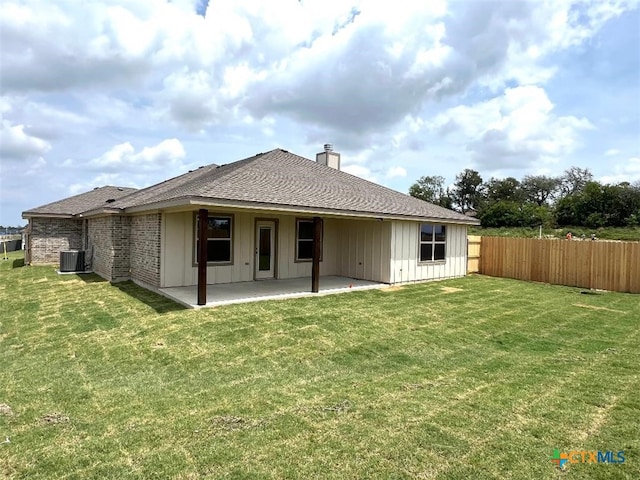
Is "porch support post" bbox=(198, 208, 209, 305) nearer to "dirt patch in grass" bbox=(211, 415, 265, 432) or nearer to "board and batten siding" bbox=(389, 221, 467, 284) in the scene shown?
"dirt patch in grass" bbox=(211, 415, 265, 432)

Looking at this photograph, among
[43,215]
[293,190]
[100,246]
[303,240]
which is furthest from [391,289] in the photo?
[43,215]

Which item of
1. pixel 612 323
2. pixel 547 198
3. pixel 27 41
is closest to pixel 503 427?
pixel 612 323

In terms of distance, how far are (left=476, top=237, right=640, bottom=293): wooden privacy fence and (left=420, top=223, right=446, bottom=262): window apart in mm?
2896

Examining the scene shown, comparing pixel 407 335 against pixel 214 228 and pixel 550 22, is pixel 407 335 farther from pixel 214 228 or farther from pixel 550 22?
pixel 550 22

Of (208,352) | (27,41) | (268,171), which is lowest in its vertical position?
(208,352)

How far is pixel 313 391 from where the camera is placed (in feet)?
15.3

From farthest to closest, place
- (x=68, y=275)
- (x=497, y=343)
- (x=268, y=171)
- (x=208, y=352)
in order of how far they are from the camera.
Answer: (x=68, y=275) < (x=268, y=171) < (x=497, y=343) < (x=208, y=352)

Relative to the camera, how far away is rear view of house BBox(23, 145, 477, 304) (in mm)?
10227

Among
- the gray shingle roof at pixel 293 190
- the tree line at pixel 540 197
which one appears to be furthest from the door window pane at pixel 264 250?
the tree line at pixel 540 197

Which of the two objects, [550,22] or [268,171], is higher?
[550,22]

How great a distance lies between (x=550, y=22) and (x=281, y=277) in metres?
10.0

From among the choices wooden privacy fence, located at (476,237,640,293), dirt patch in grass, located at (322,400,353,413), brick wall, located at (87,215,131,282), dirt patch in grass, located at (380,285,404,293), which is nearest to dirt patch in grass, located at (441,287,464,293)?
dirt patch in grass, located at (380,285,404,293)

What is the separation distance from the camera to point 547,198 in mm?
67438

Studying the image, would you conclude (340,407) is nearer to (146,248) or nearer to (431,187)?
(146,248)
